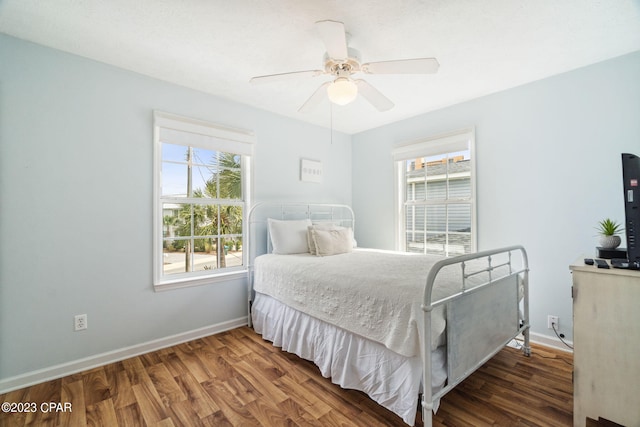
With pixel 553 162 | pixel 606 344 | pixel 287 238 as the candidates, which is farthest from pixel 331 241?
pixel 553 162

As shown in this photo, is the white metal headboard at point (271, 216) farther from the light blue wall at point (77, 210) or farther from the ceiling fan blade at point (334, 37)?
the ceiling fan blade at point (334, 37)

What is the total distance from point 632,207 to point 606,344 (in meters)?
0.73

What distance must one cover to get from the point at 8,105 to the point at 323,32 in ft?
7.49

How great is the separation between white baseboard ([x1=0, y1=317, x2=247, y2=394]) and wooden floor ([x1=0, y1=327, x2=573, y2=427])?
0.19 feet

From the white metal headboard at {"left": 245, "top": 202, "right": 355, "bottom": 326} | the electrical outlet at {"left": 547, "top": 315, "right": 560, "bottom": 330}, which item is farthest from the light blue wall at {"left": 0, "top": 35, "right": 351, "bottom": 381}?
the electrical outlet at {"left": 547, "top": 315, "right": 560, "bottom": 330}

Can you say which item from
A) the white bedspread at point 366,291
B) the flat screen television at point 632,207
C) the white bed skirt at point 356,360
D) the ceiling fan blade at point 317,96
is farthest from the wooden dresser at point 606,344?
the ceiling fan blade at point 317,96

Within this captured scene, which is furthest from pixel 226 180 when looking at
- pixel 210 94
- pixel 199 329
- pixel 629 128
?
pixel 629 128

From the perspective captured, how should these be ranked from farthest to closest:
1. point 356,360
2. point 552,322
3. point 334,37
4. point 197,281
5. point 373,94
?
point 197,281 < point 552,322 < point 373,94 < point 356,360 < point 334,37

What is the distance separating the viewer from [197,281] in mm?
2734

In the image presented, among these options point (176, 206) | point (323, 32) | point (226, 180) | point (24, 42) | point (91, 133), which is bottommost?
point (176, 206)

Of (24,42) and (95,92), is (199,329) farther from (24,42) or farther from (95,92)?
(24,42)

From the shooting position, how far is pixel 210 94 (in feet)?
9.41

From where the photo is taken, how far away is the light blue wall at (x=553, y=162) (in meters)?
2.19

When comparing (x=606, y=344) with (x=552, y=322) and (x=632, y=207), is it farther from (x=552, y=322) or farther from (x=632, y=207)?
(x=552, y=322)
